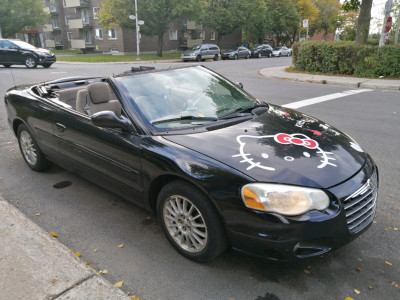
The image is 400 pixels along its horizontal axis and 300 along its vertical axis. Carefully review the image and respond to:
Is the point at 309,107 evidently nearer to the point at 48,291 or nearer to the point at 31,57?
the point at 48,291

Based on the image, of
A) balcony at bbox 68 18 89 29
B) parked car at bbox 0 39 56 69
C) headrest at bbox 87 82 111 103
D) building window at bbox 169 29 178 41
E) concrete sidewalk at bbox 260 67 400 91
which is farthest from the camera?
building window at bbox 169 29 178 41

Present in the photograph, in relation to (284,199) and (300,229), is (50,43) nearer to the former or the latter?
(284,199)

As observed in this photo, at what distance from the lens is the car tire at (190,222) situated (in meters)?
2.50

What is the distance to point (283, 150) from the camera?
2.68m

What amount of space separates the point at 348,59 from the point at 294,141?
529 inches

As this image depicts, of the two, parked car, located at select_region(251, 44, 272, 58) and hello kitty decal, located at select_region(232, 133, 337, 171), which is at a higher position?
hello kitty decal, located at select_region(232, 133, 337, 171)

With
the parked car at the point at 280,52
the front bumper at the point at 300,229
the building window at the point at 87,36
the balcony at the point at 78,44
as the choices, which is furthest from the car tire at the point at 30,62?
the building window at the point at 87,36

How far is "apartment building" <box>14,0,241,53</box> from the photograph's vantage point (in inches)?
1625

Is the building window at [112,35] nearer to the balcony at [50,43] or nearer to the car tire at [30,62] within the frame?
the balcony at [50,43]

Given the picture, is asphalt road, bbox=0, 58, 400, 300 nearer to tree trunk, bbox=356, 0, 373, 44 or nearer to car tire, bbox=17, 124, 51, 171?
car tire, bbox=17, 124, 51, 171

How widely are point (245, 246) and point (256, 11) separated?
44473mm

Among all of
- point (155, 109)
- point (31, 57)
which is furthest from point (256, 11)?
point (155, 109)

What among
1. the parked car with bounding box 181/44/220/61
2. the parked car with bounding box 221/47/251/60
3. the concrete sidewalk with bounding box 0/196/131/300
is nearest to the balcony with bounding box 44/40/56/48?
the parked car with bounding box 181/44/220/61

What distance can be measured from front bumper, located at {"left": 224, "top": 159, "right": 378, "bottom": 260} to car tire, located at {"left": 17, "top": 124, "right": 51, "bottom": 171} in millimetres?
3090
